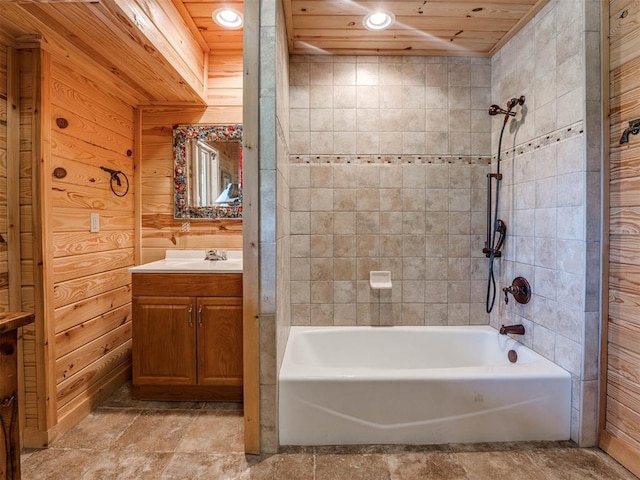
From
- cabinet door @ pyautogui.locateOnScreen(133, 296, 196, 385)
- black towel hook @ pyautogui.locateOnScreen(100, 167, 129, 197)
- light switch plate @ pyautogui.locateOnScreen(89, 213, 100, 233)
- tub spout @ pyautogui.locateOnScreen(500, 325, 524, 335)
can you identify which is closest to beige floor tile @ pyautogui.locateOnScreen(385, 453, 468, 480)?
tub spout @ pyautogui.locateOnScreen(500, 325, 524, 335)

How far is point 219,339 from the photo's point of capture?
207 centimetres

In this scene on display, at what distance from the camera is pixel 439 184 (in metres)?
2.34

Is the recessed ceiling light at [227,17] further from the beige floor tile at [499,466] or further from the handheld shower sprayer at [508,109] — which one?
the beige floor tile at [499,466]

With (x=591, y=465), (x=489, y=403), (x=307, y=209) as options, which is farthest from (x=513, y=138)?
(x=591, y=465)

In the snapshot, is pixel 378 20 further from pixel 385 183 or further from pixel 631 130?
pixel 631 130

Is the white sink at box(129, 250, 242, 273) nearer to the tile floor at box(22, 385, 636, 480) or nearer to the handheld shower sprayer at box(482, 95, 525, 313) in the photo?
the tile floor at box(22, 385, 636, 480)

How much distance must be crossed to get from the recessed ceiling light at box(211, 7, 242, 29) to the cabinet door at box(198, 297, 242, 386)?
173 centimetres

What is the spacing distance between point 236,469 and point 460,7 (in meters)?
2.60

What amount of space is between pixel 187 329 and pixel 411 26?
2.28 metres

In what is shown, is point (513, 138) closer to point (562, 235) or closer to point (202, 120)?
point (562, 235)

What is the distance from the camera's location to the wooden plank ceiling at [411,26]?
1.85 m

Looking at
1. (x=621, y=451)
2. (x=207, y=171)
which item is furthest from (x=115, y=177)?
(x=621, y=451)

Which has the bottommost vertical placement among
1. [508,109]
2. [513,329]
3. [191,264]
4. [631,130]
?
[513,329]

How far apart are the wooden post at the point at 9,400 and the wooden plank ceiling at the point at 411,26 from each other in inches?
74.1
